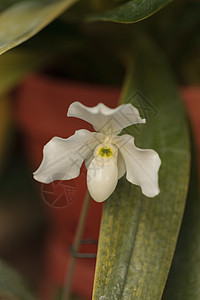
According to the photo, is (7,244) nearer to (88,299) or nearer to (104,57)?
(88,299)

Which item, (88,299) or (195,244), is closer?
(195,244)

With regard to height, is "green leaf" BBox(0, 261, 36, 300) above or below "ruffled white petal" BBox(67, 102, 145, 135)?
below

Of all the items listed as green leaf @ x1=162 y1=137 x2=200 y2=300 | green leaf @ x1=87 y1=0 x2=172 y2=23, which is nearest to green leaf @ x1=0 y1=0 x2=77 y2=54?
green leaf @ x1=87 y1=0 x2=172 y2=23

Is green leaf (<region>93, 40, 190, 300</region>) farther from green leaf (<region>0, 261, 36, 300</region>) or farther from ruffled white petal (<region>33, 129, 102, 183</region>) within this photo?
green leaf (<region>0, 261, 36, 300</region>)

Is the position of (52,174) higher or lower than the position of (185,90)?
lower

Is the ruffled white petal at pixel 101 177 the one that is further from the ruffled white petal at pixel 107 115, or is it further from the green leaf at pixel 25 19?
the green leaf at pixel 25 19

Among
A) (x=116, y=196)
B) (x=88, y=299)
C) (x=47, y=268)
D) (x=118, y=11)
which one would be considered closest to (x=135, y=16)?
(x=118, y=11)

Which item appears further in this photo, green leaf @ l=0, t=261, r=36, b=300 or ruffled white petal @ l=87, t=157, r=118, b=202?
green leaf @ l=0, t=261, r=36, b=300
